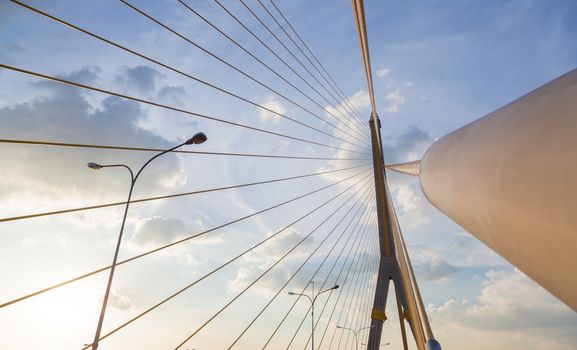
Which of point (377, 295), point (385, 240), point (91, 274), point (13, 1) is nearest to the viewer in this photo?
point (13, 1)

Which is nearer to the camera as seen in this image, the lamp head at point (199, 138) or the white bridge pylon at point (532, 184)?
the white bridge pylon at point (532, 184)

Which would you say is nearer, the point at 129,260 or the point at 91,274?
the point at 91,274

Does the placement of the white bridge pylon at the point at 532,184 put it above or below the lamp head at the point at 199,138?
below

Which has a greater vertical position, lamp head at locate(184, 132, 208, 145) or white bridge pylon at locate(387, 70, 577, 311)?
lamp head at locate(184, 132, 208, 145)

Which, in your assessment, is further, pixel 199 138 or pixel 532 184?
pixel 199 138

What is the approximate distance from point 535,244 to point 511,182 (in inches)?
9.4

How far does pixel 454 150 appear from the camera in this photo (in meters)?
2.12

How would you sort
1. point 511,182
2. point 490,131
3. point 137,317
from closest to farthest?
point 511,182, point 490,131, point 137,317

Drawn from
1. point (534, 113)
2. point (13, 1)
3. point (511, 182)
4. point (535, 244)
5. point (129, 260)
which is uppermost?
point (13, 1)

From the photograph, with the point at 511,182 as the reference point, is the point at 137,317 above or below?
below

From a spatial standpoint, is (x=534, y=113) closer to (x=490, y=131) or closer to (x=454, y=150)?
(x=490, y=131)

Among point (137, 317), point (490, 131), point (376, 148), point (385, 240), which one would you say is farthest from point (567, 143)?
point (376, 148)

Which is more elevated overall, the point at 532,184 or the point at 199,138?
the point at 199,138

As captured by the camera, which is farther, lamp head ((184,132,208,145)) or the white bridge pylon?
lamp head ((184,132,208,145))
